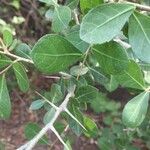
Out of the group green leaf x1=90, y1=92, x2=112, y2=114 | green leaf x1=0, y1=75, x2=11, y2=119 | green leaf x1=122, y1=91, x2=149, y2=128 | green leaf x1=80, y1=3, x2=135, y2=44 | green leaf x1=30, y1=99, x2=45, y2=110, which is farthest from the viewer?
green leaf x1=90, y1=92, x2=112, y2=114

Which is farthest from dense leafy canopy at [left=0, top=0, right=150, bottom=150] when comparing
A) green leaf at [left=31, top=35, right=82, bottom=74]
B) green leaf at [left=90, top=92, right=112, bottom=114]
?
green leaf at [left=90, top=92, right=112, bottom=114]

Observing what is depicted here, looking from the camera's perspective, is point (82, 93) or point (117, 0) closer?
point (117, 0)

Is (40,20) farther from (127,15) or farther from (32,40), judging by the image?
(127,15)

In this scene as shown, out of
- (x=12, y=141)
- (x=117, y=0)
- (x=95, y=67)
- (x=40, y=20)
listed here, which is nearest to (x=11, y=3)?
(x=40, y=20)

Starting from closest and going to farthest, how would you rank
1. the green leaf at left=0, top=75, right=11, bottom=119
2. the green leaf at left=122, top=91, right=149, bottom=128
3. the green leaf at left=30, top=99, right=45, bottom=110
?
1. the green leaf at left=122, top=91, right=149, bottom=128
2. the green leaf at left=0, top=75, right=11, bottom=119
3. the green leaf at left=30, top=99, right=45, bottom=110

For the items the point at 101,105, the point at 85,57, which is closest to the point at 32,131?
the point at 85,57

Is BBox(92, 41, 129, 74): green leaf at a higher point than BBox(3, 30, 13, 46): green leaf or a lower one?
higher

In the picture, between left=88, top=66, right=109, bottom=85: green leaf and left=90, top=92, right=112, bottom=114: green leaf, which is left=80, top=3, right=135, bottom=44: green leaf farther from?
left=90, top=92, right=112, bottom=114: green leaf
